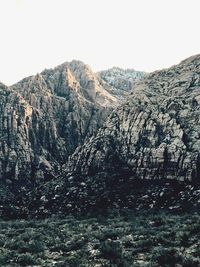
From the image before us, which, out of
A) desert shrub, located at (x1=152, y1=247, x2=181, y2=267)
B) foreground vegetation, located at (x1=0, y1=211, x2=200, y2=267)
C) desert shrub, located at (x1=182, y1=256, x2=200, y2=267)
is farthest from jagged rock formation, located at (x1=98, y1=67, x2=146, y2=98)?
desert shrub, located at (x1=182, y1=256, x2=200, y2=267)

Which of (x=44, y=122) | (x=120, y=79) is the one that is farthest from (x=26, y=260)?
(x=120, y=79)

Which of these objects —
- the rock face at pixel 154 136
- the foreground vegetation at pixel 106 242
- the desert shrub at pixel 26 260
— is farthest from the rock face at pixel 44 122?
the desert shrub at pixel 26 260

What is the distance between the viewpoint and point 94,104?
3014 inches

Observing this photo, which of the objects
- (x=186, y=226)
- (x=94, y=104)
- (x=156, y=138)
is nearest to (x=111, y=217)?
(x=186, y=226)

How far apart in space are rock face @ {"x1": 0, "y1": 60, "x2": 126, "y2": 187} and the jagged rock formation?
14.3m

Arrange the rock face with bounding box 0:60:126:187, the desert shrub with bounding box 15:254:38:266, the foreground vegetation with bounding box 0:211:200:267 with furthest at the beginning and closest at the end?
the rock face with bounding box 0:60:126:187 → the desert shrub with bounding box 15:254:38:266 → the foreground vegetation with bounding box 0:211:200:267

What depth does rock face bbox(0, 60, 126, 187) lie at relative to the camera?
61969 millimetres

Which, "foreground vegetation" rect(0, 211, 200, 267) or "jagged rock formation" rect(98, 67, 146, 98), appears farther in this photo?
"jagged rock formation" rect(98, 67, 146, 98)

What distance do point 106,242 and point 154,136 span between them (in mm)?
23521

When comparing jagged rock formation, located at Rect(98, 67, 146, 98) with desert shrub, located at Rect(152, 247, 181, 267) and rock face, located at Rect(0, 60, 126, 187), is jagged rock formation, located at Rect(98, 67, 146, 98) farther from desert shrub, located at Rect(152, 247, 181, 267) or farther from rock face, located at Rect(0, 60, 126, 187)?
desert shrub, located at Rect(152, 247, 181, 267)

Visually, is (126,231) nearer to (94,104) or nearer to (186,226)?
(186,226)

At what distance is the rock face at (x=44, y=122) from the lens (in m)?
62.0

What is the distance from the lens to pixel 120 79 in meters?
109

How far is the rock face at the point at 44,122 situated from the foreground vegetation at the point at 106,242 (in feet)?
78.6
